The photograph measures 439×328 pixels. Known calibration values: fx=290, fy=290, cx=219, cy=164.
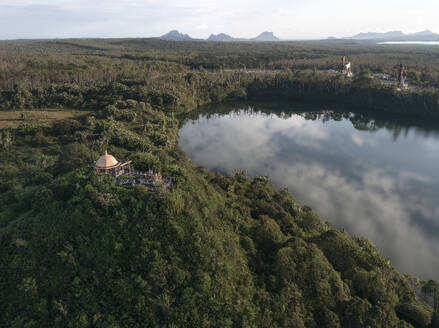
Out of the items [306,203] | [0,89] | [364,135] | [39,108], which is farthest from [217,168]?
[0,89]

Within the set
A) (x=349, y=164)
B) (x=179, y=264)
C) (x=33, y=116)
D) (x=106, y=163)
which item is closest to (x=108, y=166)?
(x=106, y=163)

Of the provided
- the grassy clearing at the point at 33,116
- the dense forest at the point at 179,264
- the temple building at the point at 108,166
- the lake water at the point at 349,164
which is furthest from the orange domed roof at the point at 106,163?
the grassy clearing at the point at 33,116

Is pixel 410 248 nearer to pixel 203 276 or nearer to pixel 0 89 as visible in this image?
pixel 203 276

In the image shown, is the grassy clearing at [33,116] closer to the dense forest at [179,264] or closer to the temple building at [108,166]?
the dense forest at [179,264]

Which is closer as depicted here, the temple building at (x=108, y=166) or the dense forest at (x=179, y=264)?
the dense forest at (x=179, y=264)

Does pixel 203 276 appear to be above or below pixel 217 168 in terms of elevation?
above

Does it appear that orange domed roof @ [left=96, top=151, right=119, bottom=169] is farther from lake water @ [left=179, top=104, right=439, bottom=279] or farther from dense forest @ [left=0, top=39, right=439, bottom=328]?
lake water @ [left=179, top=104, right=439, bottom=279]

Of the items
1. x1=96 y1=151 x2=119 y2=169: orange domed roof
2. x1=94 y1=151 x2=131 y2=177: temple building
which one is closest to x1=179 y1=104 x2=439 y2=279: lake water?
x1=94 y1=151 x2=131 y2=177: temple building
